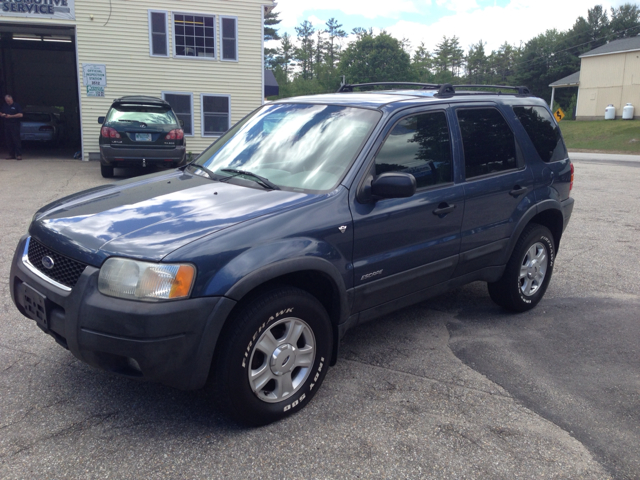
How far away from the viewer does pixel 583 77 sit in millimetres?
51562

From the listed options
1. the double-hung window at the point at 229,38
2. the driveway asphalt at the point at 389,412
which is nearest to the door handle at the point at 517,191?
the driveway asphalt at the point at 389,412

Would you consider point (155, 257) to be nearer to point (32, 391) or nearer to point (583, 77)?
point (32, 391)

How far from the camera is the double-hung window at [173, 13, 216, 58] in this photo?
19.1 metres

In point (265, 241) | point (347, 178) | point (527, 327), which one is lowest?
point (527, 327)

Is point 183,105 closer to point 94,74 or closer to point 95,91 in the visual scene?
point 95,91

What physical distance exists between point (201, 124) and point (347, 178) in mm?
17312

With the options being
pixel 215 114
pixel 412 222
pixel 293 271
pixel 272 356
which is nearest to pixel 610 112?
pixel 215 114

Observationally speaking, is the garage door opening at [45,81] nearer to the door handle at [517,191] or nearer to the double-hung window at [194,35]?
the double-hung window at [194,35]

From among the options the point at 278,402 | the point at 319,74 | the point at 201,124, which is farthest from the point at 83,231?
the point at 319,74

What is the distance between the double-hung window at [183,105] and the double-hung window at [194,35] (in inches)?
52.8

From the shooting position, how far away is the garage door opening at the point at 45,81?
22672 mm

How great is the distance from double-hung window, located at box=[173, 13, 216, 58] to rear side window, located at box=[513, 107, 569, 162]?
53.3ft

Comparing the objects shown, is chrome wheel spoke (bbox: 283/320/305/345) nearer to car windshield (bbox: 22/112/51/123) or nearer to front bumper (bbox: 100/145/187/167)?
front bumper (bbox: 100/145/187/167)

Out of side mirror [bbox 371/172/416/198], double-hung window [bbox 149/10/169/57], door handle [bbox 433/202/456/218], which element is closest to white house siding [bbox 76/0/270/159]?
double-hung window [bbox 149/10/169/57]
